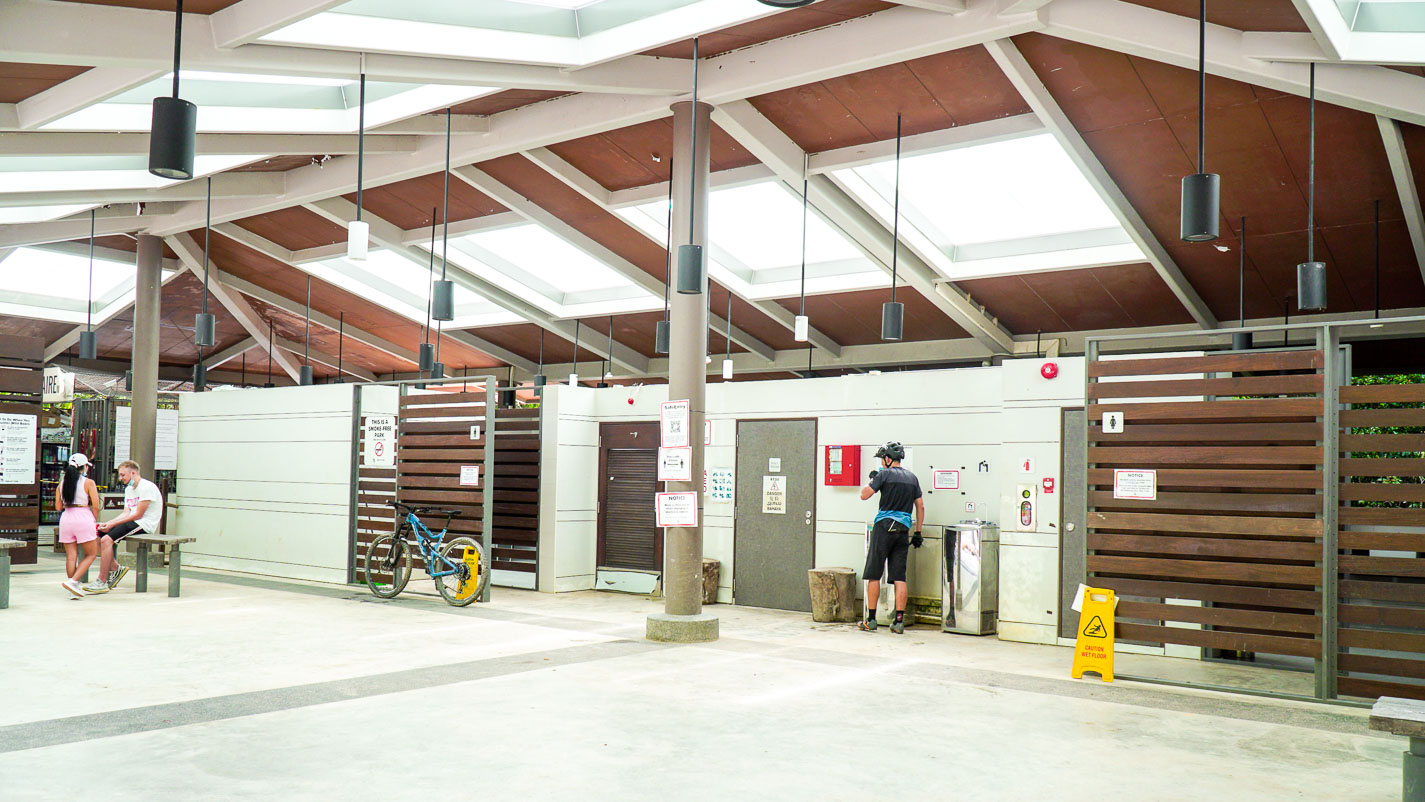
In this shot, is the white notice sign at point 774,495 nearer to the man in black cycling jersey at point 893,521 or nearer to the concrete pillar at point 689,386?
the man in black cycling jersey at point 893,521

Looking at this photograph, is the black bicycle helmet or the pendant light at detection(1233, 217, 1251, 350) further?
the pendant light at detection(1233, 217, 1251, 350)

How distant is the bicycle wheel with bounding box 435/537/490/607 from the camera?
946 cm

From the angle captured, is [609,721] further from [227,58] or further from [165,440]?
[165,440]

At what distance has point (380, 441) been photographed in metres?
10.9

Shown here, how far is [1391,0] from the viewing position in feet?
19.7

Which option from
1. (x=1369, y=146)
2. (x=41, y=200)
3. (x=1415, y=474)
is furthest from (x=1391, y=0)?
(x=41, y=200)

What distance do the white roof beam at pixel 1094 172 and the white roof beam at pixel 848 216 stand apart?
7.06 ft

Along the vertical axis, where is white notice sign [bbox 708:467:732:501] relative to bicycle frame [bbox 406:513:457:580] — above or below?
above

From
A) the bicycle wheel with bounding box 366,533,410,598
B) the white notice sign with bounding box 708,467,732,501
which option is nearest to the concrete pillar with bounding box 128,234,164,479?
the bicycle wheel with bounding box 366,533,410,598

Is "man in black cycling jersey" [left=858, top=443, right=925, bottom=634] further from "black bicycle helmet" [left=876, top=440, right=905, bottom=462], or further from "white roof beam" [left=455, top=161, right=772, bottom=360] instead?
"white roof beam" [left=455, top=161, right=772, bottom=360]

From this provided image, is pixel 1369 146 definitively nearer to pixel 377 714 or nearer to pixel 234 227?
pixel 377 714

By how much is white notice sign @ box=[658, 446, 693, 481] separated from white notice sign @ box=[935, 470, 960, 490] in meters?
2.48

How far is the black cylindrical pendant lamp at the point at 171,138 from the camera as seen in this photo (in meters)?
4.41

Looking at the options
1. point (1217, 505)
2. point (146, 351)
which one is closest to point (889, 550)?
point (1217, 505)
